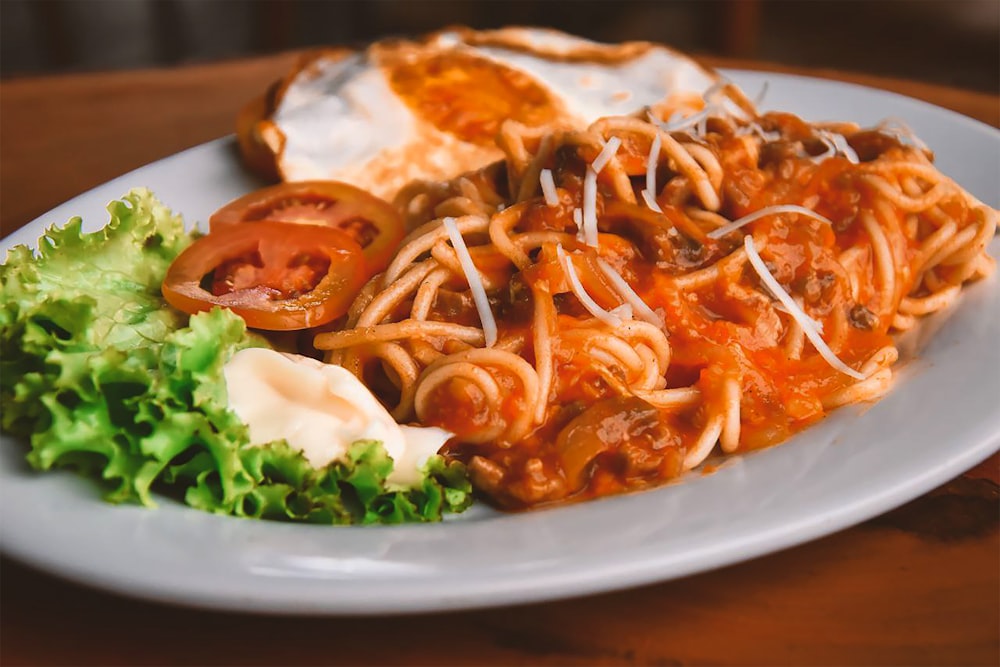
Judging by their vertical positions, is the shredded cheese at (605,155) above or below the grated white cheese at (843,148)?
above

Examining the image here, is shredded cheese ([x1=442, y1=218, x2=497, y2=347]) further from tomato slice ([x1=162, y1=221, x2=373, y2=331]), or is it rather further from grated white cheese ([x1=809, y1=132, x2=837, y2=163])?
grated white cheese ([x1=809, y1=132, x2=837, y2=163])

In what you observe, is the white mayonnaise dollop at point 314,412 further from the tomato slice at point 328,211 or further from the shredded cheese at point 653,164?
the shredded cheese at point 653,164

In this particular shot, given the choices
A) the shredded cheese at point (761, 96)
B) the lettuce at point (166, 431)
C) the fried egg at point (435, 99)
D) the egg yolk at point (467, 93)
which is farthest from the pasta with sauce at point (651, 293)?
the shredded cheese at point (761, 96)

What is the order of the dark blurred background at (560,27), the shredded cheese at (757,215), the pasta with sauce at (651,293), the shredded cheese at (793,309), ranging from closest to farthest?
the pasta with sauce at (651,293)
the shredded cheese at (793,309)
the shredded cheese at (757,215)
the dark blurred background at (560,27)

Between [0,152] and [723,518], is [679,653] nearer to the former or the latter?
[723,518]

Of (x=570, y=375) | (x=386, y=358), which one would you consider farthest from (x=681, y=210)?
(x=386, y=358)

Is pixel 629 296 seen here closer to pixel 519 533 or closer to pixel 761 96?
pixel 519 533
